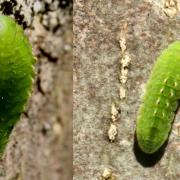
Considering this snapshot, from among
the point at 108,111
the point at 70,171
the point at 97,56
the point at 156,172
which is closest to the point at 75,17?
the point at 97,56

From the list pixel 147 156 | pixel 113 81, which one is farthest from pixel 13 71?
pixel 147 156

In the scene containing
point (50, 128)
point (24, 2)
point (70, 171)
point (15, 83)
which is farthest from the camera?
point (70, 171)

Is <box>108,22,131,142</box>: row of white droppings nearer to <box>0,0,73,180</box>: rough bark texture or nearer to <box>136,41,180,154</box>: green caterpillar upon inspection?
<box>136,41,180,154</box>: green caterpillar

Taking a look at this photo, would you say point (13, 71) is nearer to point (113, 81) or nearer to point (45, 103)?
point (113, 81)

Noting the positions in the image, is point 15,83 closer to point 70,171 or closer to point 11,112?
point 11,112

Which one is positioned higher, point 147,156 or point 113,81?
point 113,81

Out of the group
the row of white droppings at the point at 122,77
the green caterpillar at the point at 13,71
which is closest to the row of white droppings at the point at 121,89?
the row of white droppings at the point at 122,77
